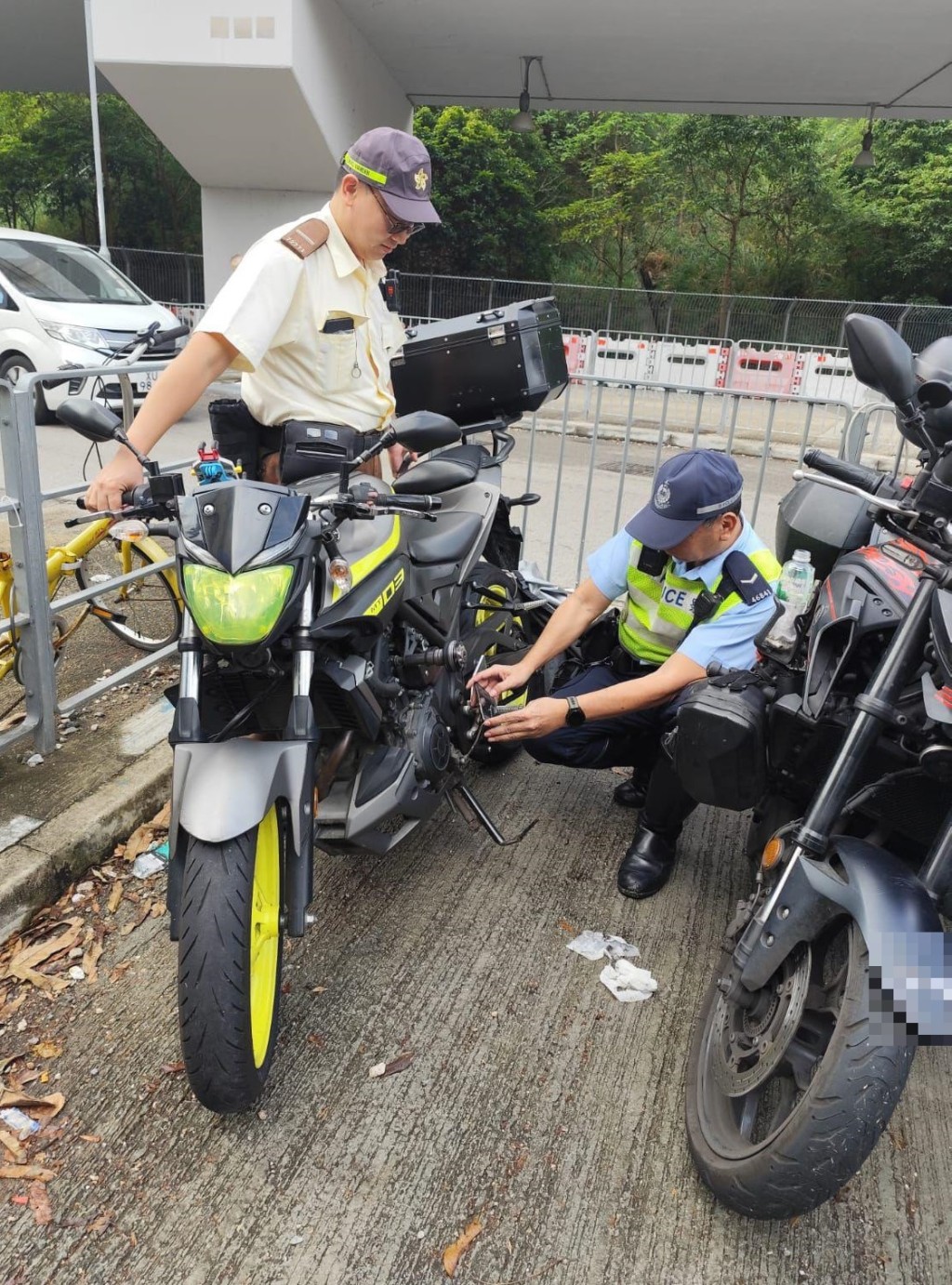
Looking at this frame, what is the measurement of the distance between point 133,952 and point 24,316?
27.4ft

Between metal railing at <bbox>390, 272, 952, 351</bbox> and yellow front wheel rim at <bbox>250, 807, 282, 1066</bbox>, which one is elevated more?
metal railing at <bbox>390, 272, 952, 351</bbox>

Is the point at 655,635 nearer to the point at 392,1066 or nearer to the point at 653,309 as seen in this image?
the point at 392,1066

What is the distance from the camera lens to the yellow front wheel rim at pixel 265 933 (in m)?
1.94

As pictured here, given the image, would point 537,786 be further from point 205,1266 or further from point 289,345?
point 205,1266

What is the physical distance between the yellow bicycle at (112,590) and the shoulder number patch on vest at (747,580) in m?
1.60

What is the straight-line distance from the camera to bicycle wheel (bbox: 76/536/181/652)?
12.7ft

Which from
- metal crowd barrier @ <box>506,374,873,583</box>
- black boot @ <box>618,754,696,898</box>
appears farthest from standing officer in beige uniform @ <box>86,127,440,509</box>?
metal crowd barrier @ <box>506,374,873,583</box>

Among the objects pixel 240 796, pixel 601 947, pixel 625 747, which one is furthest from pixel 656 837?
pixel 240 796

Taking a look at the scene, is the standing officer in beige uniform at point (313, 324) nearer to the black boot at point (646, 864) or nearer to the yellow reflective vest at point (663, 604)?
the yellow reflective vest at point (663, 604)

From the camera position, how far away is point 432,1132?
6.61ft

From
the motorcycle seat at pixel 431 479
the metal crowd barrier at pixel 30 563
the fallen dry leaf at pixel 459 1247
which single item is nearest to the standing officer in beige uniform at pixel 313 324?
the motorcycle seat at pixel 431 479

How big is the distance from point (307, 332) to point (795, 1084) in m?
2.17

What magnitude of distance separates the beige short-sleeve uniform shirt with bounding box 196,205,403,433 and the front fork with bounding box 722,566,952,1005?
1685mm

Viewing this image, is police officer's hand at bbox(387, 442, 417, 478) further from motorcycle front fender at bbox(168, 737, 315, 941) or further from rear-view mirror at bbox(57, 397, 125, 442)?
motorcycle front fender at bbox(168, 737, 315, 941)
